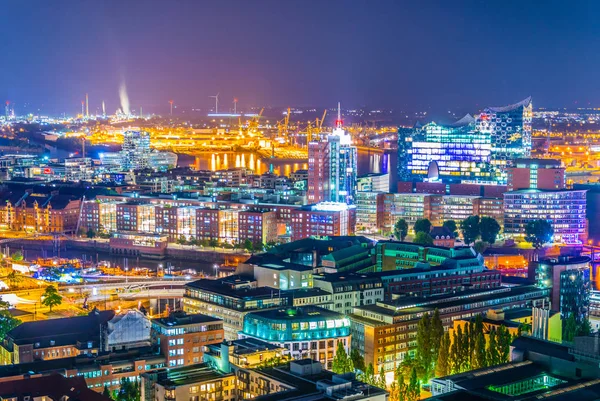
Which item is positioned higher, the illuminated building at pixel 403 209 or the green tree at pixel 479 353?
the illuminated building at pixel 403 209

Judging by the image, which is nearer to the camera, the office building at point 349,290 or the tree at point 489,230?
the office building at point 349,290

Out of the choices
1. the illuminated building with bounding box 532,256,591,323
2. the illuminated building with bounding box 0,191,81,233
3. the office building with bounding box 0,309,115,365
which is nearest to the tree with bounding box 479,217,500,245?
the illuminated building with bounding box 532,256,591,323

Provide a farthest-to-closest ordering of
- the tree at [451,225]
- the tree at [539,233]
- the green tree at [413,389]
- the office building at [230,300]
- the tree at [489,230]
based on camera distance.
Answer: the tree at [451,225]
the tree at [489,230]
the tree at [539,233]
the office building at [230,300]
the green tree at [413,389]

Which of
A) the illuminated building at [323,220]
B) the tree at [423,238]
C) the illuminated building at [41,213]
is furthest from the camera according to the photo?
the illuminated building at [41,213]

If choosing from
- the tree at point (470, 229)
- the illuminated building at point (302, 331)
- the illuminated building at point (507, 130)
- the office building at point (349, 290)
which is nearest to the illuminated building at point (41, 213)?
the tree at point (470, 229)

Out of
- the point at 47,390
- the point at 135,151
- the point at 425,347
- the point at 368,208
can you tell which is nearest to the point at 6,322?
the point at 47,390

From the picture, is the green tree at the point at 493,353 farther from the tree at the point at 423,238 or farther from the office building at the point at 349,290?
the tree at the point at 423,238

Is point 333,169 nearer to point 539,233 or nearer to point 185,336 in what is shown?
point 539,233
